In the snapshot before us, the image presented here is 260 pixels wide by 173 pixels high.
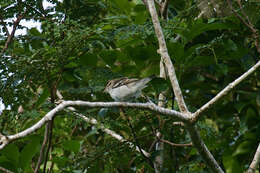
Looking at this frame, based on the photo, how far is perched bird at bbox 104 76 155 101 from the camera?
3824 millimetres

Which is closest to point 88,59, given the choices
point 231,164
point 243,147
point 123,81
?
point 123,81

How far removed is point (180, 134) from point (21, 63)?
71.2 inches

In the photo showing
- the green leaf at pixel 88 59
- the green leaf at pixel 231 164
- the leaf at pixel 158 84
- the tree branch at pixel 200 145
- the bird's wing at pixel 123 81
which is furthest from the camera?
the green leaf at pixel 231 164

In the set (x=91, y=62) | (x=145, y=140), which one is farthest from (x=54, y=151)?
(x=91, y=62)

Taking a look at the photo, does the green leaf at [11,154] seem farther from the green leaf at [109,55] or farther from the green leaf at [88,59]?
the green leaf at [109,55]

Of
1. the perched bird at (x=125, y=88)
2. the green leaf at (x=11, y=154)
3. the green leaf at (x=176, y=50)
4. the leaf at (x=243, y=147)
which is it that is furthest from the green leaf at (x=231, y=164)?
the green leaf at (x=11, y=154)

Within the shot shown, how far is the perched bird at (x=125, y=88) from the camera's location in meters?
3.82

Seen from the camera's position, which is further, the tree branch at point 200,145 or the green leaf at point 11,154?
the green leaf at point 11,154

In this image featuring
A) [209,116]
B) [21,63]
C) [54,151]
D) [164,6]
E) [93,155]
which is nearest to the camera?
[21,63]

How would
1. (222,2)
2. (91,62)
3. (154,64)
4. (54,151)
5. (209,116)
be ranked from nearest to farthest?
(222,2), (91,62), (154,64), (54,151), (209,116)

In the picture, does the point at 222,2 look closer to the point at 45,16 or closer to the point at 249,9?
the point at 249,9

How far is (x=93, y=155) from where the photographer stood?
3.32 meters

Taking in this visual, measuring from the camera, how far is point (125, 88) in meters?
4.29

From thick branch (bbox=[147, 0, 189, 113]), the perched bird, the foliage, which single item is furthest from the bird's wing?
thick branch (bbox=[147, 0, 189, 113])
